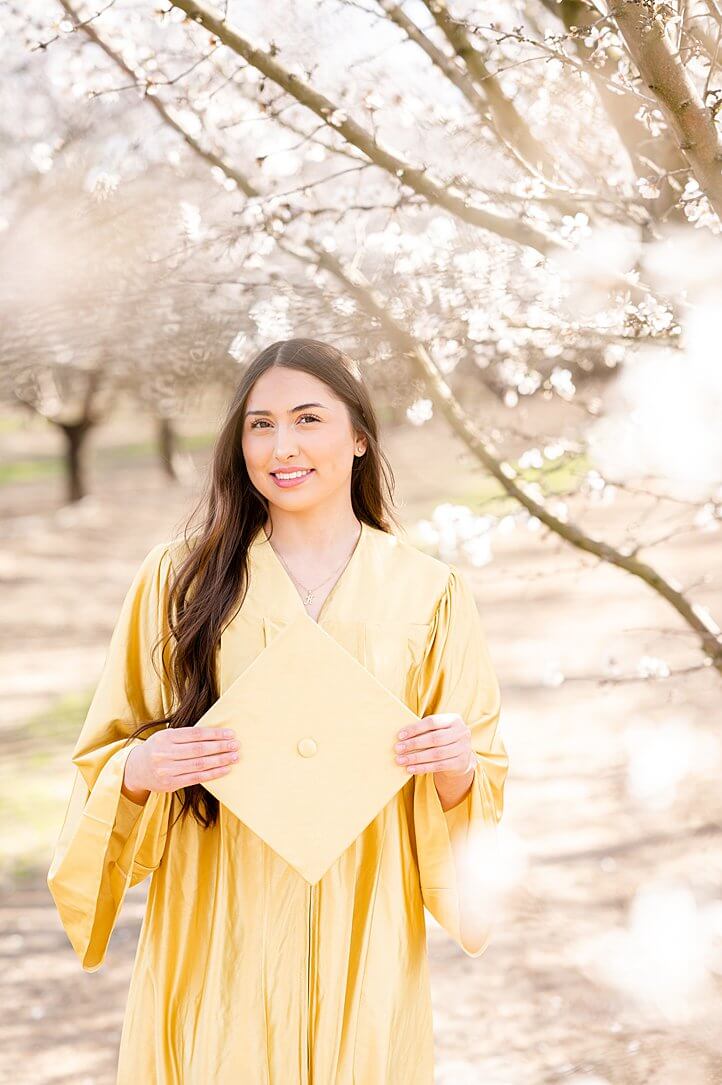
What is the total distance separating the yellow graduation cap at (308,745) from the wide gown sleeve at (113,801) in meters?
0.22

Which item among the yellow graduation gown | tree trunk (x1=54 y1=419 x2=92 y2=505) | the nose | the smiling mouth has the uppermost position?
tree trunk (x1=54 y1=419 x2=92 y2=505)

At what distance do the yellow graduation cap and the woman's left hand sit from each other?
0.05ft

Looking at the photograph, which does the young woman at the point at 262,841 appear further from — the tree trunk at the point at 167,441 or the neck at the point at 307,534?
the tree trunk at the point at 167,441

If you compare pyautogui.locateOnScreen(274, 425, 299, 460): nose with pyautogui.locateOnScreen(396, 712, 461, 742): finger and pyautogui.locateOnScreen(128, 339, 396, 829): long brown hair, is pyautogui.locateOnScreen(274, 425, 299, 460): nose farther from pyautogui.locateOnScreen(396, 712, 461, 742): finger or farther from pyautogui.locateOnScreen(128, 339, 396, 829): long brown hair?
pyautogui.locateOnScreen(396, 712, 461, 742): finger

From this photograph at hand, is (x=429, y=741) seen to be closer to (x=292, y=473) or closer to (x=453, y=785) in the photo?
(x=453, y=785)

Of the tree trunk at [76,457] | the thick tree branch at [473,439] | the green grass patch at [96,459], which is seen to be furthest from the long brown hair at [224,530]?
the green grass patch at [96,459]

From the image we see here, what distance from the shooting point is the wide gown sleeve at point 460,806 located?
1.98m

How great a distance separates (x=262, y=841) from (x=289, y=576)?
44 centimetres

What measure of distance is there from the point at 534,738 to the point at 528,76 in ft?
20.0

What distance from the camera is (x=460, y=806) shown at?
1976 mm

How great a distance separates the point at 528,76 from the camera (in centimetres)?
306

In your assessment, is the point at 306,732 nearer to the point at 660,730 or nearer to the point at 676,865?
the point at 676,865

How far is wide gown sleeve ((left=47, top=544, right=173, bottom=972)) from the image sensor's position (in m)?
1.90

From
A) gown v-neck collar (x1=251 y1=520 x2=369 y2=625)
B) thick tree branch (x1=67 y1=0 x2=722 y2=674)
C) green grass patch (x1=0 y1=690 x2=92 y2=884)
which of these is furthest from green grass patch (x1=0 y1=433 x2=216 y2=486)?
gown v-neck collar (x1=251 y1=520 x2=369 y2=625)
